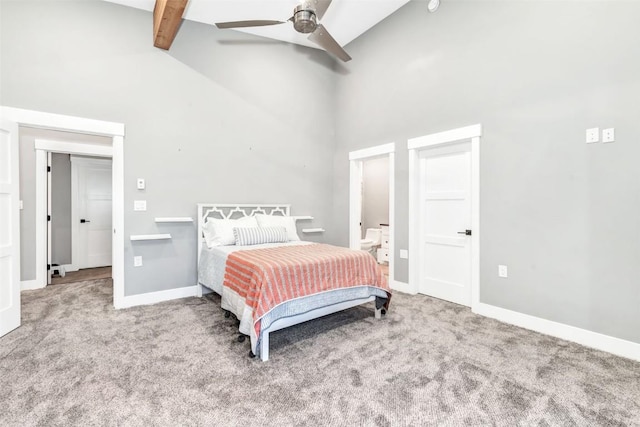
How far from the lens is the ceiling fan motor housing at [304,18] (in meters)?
2.61

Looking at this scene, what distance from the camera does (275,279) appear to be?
2.38m

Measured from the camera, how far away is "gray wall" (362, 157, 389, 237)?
22.5ft

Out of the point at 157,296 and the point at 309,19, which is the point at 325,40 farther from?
the point at 157,296

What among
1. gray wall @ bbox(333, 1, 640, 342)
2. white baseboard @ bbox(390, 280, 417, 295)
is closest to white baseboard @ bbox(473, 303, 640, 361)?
gray wall @ bbox(333, 1, 640, 342)

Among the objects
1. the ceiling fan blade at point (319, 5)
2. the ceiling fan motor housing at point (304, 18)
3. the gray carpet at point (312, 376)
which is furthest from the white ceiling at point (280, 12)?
the gray carpet at point (312, 376)

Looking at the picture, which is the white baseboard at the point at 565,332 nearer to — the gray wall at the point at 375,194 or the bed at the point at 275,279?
the bed at the point at 275,279

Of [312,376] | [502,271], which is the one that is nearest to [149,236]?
[312,376]

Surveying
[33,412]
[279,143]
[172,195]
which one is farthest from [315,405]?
[279,143]

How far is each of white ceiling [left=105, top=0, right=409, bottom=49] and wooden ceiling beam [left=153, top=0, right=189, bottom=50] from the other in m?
0.31

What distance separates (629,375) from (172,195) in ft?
15.7

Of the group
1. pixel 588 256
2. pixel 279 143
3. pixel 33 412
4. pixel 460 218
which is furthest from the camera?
pixel 279 143

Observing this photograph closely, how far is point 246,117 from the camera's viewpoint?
4449 mm

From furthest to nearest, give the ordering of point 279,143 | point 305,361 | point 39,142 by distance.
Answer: point 279,143
point 39,142
point 305,361

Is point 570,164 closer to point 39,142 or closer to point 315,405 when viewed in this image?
point 315,405
